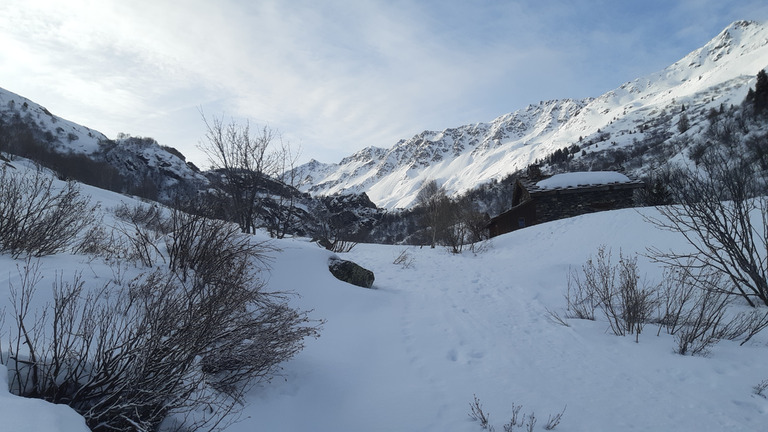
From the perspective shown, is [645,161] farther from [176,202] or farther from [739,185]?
[176,202]

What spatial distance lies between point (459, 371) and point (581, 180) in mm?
21602

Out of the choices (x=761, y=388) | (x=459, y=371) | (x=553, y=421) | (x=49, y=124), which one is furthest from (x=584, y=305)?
(x=49, y=124)

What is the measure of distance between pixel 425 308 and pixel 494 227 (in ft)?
82.7

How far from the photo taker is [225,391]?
3221 millimetres

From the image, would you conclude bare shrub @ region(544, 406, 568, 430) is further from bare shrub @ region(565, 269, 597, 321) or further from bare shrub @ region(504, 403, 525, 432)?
bare shrub @ region(565, 269, 597, 321)

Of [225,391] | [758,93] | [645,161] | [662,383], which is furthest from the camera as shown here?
[645,161]

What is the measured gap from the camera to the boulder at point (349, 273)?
26.2 ft

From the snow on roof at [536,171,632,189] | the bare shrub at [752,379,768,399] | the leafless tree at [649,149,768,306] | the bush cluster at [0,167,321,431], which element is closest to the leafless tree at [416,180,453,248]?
the snow on roof at [536,171,632,189]

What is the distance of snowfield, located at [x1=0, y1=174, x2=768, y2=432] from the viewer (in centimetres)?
324

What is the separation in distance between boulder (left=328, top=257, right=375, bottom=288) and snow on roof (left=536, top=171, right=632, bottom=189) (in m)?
17.7

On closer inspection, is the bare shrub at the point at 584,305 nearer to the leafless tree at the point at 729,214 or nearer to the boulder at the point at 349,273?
the leafless tree at the point at 729,214

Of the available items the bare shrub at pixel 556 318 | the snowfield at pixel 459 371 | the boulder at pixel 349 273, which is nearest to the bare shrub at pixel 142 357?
the snowfield at pixel 459 371

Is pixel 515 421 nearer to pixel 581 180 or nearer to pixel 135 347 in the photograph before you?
pixel 135 347

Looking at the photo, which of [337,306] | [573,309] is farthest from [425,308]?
[573,309]
